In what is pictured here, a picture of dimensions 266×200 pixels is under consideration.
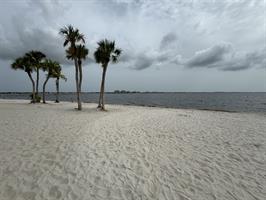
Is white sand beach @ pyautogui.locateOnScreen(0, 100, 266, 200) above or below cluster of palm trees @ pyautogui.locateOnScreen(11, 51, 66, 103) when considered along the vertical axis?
below

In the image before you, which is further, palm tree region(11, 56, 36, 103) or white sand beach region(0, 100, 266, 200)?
palm tree region(11, 56, 36, 103)

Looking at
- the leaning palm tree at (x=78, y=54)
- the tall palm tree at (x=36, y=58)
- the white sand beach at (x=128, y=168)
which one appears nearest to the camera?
the white sand beach at (x=128, y=168)

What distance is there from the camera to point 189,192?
4293 mm

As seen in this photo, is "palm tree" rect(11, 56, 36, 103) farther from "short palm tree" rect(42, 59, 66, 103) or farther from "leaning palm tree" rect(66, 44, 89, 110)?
"leaning palm tree" rect(66, 44, 89, 110)

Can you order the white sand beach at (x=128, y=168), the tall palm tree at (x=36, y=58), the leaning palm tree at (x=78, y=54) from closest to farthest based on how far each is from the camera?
the white sand beach at (x=128, y=168), the leaning palm tree at (x=78, y=54), the tall palm tree at (x=36, y=58)

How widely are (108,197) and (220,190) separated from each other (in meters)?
2.62

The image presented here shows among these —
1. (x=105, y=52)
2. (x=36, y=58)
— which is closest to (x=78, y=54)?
(x=105, y=52)

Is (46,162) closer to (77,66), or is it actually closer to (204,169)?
(204,169)

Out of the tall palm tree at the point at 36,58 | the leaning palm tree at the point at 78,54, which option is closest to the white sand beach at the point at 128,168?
the leaning palm tree at the point at 78,54

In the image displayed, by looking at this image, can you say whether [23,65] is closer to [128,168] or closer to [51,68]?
[51,68]

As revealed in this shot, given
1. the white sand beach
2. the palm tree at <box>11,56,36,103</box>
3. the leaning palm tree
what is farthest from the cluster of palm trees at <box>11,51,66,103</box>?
the white sand beach

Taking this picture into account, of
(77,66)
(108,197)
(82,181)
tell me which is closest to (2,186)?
(82,181)

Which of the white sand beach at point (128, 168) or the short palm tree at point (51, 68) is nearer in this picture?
the white sand beach at point (128, 168)

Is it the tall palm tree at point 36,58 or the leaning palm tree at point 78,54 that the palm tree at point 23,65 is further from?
the leaning palm tree at point 78,54
